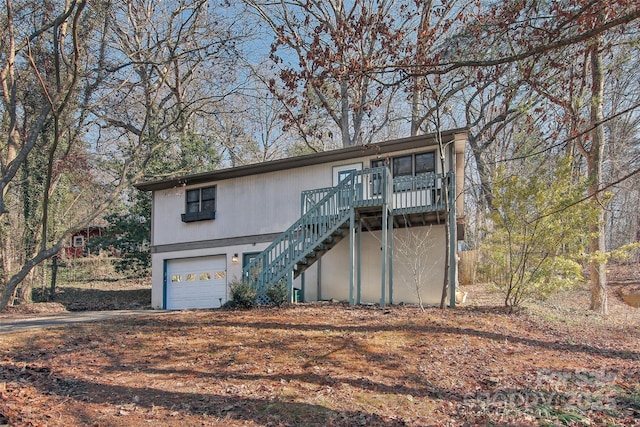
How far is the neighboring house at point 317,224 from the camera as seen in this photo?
12078mm

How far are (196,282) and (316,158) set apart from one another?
616cm

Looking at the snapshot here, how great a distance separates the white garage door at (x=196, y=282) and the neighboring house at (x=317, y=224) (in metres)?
0.03

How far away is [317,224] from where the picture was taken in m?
12.3

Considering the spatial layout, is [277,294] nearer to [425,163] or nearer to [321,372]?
[321,372]

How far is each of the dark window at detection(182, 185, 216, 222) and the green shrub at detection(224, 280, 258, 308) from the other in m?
4.97

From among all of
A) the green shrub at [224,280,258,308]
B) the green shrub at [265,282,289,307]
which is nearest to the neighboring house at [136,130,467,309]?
the green shrub at [265,282,289,307]

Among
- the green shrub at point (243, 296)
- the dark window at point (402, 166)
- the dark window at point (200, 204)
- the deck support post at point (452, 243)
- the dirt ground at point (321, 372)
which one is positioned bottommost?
the dirt ground at point (321, 372)

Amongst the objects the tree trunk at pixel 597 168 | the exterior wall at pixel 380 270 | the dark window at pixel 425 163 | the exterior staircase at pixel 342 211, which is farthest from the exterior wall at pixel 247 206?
the tree trunk at pixel 597 168

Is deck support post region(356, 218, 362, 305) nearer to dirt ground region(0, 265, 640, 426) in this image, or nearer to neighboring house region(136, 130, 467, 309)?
neighboring house region(136, 130, 467, 309)

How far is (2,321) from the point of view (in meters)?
10.8

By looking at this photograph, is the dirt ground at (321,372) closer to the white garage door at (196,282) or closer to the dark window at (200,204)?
the white garage door at (196,282)

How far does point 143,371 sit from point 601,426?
5.62 meters

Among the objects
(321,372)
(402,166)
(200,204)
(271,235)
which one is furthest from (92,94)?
(321,372)

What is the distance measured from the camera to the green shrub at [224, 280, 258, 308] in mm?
11156
